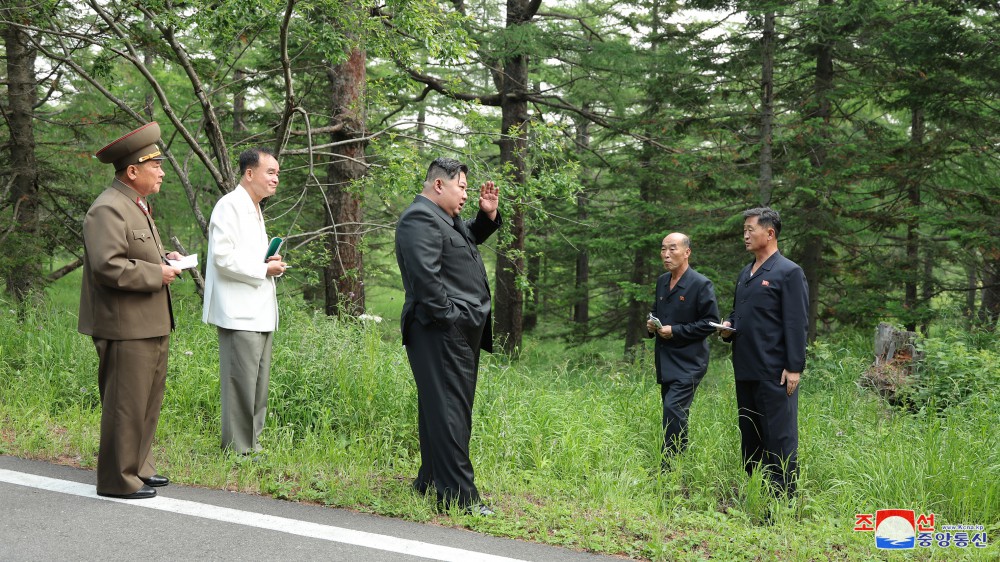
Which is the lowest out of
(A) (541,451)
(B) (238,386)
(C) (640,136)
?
(A) (541,451)

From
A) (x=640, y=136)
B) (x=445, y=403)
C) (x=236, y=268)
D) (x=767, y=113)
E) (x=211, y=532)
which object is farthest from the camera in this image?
(x=640, y=136)

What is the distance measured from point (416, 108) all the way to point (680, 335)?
45.3 feet

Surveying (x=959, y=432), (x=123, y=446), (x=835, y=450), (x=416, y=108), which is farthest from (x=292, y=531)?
(x=416, y=108)

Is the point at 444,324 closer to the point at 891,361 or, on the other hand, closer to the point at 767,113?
the point at 891,361

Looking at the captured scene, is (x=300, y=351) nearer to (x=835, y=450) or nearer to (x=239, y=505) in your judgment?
(x=239, y=505)

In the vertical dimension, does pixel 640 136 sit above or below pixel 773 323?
above

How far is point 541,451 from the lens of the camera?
5.41 metres

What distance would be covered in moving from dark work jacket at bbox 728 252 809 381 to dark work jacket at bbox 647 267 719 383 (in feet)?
1.73

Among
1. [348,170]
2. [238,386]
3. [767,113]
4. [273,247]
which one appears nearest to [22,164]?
[348,170]

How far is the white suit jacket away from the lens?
492 centimetres

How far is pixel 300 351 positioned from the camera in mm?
6359

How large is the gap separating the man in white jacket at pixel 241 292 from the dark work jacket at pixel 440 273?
136cm

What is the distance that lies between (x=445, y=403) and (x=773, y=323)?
95.3 inches
